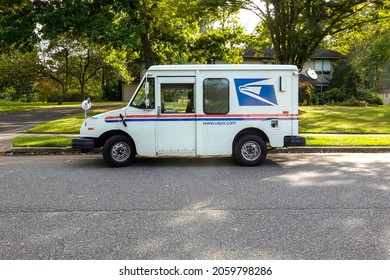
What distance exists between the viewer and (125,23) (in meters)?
17.9

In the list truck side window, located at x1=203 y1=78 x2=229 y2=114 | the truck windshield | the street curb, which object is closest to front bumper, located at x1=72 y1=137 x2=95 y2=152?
the truck windshield

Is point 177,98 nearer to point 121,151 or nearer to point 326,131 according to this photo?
point 121,151

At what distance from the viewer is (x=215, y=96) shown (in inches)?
358

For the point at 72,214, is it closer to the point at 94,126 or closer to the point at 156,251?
the point at 156,251

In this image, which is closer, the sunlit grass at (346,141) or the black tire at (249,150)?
the black tire at (249,150)

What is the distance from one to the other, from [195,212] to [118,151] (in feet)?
13.7

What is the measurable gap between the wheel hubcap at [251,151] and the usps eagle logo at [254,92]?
974 millimetres

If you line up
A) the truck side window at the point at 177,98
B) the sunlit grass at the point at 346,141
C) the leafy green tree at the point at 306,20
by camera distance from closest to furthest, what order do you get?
the truck side window at the point at 177,98 → the sunlit grass at the point at 346,141 → the leafy green tree at the point at 306,20

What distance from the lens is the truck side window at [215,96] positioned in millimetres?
9070

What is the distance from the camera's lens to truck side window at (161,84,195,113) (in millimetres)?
9000

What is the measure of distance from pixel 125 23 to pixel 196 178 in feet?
41.0

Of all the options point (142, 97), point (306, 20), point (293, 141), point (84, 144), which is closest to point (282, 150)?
point (293, 141)

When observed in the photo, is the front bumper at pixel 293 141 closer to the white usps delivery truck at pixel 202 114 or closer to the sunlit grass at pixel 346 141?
the white usps delivery truck at pixel 202 114

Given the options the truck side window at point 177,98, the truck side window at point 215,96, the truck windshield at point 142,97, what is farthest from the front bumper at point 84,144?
the truck side window at point 215,96
